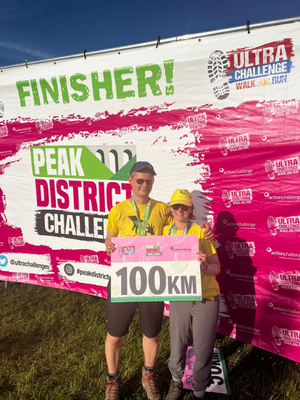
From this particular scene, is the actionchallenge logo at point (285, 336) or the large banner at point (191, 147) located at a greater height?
the large banner at point (191, 147)

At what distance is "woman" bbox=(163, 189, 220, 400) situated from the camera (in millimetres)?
2414

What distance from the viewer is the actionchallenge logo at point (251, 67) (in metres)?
2.73

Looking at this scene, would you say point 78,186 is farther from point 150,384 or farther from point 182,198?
point 150,384

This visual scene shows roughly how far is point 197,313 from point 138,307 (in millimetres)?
544

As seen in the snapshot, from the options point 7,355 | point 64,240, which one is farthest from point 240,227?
point 7,355

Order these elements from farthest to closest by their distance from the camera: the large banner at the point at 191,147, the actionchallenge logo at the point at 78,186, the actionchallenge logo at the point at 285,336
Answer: the actionchallenge logo at the point at 78,186 → the actionchallenge logo at the point at 285,336 → the large banner at the point at 191,147

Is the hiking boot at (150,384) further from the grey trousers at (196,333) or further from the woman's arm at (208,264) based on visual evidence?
the woman's arm at (208,264)

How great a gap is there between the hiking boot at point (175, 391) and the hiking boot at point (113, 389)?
463mm

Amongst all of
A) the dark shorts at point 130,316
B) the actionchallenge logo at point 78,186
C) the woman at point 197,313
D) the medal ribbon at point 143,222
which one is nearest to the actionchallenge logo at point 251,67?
the actionchallenge logo at point 78,186

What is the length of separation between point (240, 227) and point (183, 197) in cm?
105

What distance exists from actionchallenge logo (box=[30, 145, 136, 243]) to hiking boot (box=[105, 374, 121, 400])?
164cm

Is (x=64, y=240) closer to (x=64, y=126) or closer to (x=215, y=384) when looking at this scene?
(x=64, y=126)

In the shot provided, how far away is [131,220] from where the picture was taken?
261 cm

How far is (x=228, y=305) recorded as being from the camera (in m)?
3.27
